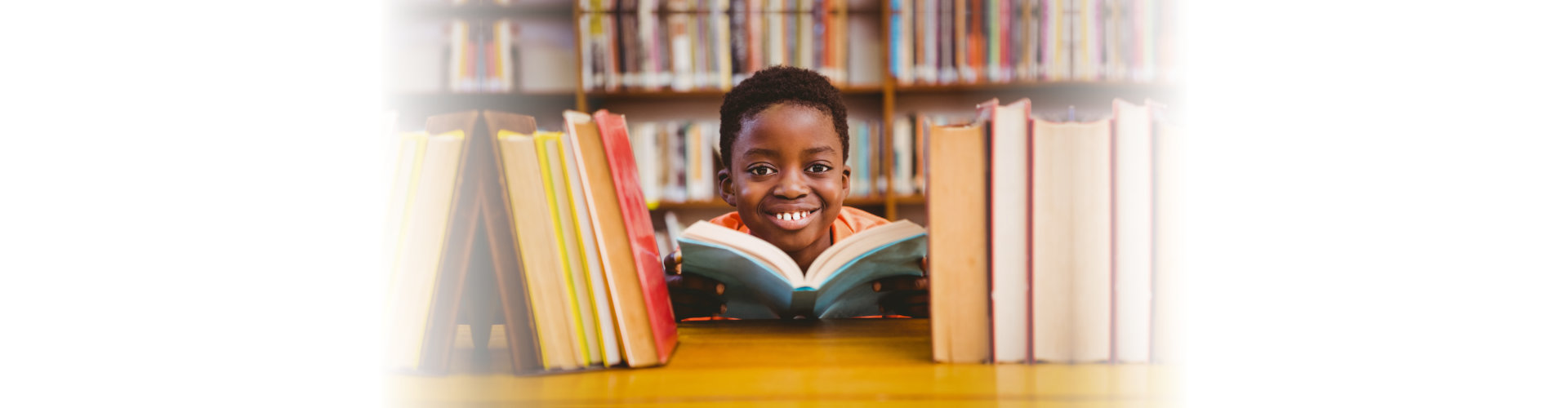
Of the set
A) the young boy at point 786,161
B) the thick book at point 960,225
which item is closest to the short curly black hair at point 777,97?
the young boy at point 786,161

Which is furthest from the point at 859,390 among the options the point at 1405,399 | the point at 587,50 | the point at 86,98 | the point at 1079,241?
the point at 587,50

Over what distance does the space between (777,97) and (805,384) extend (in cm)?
68

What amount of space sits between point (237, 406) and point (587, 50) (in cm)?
168

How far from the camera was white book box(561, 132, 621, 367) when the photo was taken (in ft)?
1.43

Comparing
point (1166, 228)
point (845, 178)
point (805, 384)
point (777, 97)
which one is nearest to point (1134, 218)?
point (1166, 228)

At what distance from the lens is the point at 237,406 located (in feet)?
1.14

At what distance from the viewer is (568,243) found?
1.44 ft

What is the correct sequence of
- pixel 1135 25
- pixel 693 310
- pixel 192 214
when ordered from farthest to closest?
pixel 1135 25, pixel 693 310, pixel 192 214

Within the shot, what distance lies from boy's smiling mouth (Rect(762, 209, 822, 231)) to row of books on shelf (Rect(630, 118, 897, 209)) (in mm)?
909

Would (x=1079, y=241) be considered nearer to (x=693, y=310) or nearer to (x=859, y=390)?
(x=859, y=390)

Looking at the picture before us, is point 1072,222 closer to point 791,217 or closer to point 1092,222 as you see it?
point 1092,222

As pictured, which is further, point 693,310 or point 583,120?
point 693,310

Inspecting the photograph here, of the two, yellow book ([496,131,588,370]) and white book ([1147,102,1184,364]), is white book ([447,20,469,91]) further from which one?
white book ([1147,102,1184,364])

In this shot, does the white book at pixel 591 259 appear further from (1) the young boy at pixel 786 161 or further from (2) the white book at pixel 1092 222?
(1) the young boy at pixel 786 161
